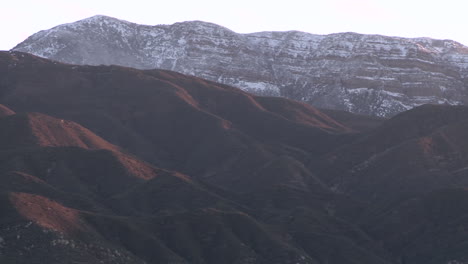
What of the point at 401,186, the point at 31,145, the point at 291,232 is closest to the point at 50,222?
the point at 291,232

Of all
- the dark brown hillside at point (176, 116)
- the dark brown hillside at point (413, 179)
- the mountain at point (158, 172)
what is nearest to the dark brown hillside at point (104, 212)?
the mountain at point (158, 172)

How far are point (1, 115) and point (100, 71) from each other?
38101 millimetres

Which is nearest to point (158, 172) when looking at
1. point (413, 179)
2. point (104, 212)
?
point (104, 212)

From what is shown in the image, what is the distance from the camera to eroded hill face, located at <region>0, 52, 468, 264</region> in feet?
310

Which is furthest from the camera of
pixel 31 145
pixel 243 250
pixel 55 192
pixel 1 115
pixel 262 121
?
pixel 262 121

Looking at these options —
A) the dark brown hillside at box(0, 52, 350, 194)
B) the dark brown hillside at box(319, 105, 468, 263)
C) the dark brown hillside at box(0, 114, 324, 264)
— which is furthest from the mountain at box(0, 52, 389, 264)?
the dark brown hillside at box(319, 105, 468, 263)

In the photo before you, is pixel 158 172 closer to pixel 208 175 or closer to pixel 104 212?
pixel 208 175

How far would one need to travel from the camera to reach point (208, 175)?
13838cm

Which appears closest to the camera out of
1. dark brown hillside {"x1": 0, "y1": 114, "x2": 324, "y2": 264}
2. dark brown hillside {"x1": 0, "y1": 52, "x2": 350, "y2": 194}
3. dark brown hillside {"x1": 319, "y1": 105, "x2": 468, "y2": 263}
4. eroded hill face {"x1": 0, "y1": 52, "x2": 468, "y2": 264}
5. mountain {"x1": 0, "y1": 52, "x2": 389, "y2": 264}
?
dark brown hillside {"x1": 0, "y1": 114, "x2": 324, "y2": 264}

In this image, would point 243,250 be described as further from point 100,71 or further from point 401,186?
point 100,71

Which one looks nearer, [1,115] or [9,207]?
[9,207]

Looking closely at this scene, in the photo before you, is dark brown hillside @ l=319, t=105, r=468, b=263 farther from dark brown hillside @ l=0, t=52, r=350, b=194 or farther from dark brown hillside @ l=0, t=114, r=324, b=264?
dark brown hillside @ l=0, t=114, r=324, b=264

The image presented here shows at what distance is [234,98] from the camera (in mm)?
168375

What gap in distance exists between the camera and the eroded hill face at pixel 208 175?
94438 mm
